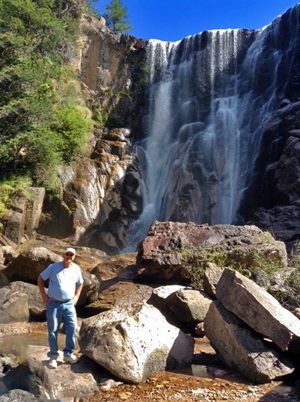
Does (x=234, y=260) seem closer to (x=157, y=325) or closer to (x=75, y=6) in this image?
(x=157, y=325)

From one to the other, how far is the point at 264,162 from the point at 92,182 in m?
8.88

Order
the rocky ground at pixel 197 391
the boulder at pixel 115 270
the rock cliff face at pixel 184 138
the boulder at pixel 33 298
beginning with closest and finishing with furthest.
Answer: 1. the rocky ground at pixel 197 391
2. the boulder at pixel 33 298
3. the boulder at pixel 115 270
4. the rock cliff face at pixel 184 138

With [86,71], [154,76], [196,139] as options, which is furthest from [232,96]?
[86,71]

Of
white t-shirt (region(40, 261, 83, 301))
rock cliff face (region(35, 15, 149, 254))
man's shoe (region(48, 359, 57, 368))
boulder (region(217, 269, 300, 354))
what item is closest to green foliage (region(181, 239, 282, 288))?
A: boulder (region(217, 269, 300, 354))

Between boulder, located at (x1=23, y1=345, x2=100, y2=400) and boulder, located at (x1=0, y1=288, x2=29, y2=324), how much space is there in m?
3.72

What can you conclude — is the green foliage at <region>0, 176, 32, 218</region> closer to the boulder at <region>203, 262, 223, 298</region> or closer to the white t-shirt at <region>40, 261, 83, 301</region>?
the boulder at <region>203, 262, 223, 298</region>

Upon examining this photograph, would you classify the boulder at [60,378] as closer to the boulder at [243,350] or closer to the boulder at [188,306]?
the boulder at [243,350]

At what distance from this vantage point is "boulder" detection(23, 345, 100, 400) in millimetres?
4953

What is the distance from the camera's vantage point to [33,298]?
9656 mm

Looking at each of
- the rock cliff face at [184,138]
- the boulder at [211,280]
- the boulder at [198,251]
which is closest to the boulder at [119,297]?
the boulder at [198,251]

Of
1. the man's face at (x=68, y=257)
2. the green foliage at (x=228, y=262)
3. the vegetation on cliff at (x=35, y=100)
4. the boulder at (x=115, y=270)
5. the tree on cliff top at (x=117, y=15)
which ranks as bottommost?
the boulder at (x=115, y=270)

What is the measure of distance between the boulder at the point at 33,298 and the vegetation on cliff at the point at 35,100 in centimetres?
747

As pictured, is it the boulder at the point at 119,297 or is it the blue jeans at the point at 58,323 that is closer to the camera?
the blue jeans at the point at 58,323

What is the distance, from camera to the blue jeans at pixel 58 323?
5508 millimetres
